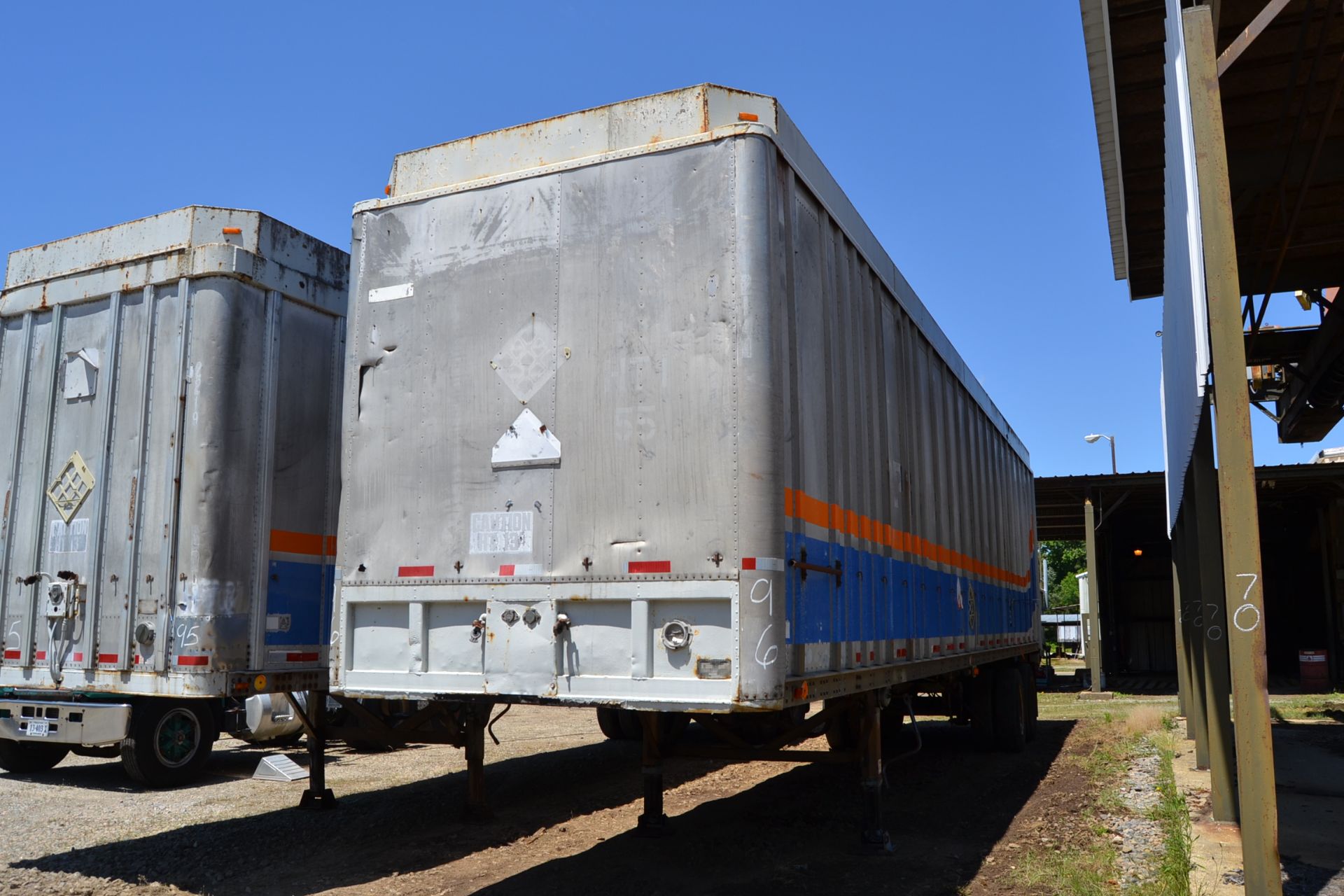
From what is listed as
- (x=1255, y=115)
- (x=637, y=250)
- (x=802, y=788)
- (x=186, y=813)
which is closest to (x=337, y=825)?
(x=186, y=813)

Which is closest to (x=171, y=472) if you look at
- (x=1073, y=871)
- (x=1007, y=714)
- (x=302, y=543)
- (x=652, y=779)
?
(x=302, y=543)

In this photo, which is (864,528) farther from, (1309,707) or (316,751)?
(1309,707)

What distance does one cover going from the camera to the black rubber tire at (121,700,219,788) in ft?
29.8

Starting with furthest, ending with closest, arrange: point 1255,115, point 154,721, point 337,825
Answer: point 154,721 < point 1255,115 < point 337,825

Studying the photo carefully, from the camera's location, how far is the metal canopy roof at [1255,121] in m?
7.54

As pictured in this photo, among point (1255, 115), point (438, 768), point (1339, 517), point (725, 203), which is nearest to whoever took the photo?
point (725, 203)

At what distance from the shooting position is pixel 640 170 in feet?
18.8

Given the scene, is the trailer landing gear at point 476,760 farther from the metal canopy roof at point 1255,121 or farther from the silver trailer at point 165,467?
the metal canopy roof at point 1255,121

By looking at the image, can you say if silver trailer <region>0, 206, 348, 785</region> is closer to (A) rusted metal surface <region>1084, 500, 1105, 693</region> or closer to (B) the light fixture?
(B) the light fixture

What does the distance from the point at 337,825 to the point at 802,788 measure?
3936 mm

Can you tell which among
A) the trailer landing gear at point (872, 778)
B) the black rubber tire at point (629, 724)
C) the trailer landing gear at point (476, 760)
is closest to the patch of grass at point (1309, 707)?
the black rubber tire at point (629, 724)

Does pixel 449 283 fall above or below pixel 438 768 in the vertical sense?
above

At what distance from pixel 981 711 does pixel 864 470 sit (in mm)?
6696

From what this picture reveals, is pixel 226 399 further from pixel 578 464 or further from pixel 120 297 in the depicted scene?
pixel 578 464
